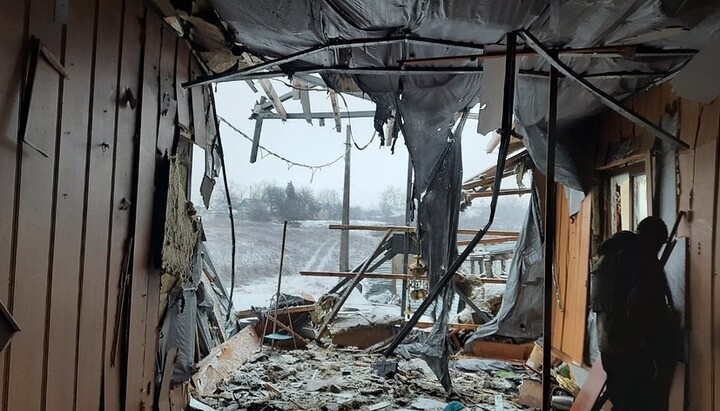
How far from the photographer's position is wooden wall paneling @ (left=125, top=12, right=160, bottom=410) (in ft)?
6.05

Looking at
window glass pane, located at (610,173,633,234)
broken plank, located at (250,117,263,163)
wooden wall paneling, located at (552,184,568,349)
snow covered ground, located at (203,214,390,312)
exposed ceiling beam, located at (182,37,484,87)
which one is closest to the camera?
exposed ceiling beam, located at (182,37,484,87)

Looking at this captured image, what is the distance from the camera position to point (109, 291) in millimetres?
1658

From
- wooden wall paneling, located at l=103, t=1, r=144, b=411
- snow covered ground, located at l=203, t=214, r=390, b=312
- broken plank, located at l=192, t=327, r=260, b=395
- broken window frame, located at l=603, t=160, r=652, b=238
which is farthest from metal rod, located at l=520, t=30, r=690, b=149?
snow covered ground, located at l=203, t=214, r=390, b=312

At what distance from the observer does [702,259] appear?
217 centimetres

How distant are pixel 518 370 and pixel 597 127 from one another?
2.45 meters

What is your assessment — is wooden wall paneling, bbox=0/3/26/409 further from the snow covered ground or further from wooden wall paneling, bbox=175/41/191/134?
the snow covered ground

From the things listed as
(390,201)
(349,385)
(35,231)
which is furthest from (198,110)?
(390,201)

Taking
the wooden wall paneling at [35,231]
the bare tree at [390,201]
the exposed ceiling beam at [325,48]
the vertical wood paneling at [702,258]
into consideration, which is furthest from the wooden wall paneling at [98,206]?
the bare tree at [390,201]

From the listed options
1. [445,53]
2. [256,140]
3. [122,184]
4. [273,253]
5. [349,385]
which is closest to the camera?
[122,184]

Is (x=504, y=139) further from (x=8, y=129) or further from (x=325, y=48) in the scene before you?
(x=8, y=129)

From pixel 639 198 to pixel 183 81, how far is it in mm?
3247

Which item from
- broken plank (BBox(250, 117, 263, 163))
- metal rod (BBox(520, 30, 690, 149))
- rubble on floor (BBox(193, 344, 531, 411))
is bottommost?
rubble on floor (BBox(193, 344, 531, 411))

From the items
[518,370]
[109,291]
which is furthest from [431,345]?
[109,291]

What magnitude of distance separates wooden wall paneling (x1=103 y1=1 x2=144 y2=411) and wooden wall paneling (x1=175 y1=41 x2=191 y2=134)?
42cm
